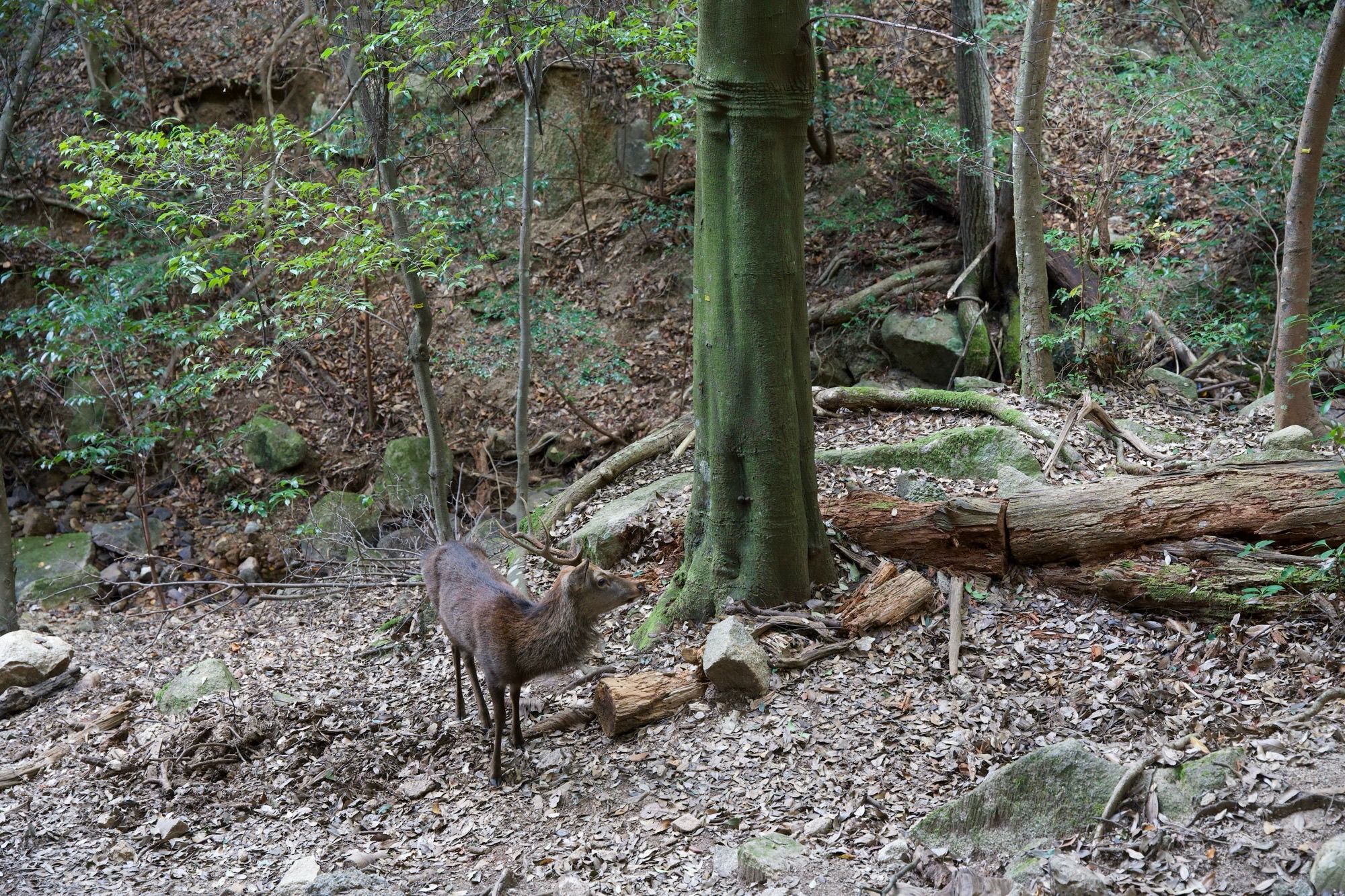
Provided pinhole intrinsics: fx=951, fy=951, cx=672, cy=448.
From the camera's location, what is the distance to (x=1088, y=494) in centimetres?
567

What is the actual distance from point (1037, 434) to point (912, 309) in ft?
13.3

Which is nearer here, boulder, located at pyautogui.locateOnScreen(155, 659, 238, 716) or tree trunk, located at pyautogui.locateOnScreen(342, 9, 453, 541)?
boulder, located at pyautogui.locateOnScreen(155, 659, 238, 716)

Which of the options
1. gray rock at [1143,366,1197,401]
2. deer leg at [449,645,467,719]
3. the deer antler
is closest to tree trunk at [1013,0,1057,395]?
gray rock at [1143,366,1197,401]

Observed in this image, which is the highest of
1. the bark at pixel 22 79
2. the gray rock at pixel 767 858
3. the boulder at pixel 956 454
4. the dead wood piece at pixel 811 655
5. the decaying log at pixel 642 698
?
the bark at pixel 22 79

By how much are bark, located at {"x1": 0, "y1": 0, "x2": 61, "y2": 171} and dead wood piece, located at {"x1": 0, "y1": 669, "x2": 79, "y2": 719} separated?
20.4 feet

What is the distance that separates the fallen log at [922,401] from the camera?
26.2ft

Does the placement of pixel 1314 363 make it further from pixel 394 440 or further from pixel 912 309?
pixel 394 440

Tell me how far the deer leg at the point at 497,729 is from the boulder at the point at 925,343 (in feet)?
23.9

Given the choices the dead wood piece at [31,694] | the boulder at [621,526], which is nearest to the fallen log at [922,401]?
the boulder at [621,526]

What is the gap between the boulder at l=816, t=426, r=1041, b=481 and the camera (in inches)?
280

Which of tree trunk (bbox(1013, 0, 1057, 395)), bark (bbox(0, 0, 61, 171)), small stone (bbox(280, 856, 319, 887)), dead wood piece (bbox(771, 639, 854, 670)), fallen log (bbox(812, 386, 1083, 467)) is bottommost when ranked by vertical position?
small stone (bbox(280, 856, 319, 887))

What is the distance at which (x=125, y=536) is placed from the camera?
38.4 feet

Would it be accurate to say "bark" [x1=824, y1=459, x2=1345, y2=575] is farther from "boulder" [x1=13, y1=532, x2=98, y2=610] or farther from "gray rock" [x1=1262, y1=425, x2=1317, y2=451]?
"boulder" [x1=13, y1=532, x2=98, y2=610]

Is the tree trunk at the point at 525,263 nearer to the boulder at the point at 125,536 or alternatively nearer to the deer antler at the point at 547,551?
the deer antler at the point at 547,551
